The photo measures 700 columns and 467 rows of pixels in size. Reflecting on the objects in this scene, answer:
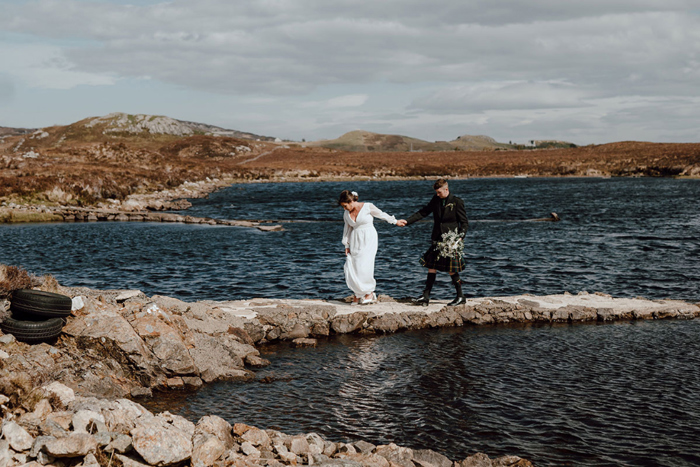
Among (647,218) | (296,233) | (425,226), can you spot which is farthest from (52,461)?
(647,218)

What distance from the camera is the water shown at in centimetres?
2222

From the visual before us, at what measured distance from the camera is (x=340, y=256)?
30359mm

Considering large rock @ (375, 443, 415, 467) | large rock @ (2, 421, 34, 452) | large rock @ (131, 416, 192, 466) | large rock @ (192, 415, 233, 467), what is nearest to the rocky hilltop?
large rock @ (2, 421, 34, 452)

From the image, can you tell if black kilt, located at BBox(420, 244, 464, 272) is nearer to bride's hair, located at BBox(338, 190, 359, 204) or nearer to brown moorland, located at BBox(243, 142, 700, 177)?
bride's hair, located at BBox(338, 190, 359, 204)

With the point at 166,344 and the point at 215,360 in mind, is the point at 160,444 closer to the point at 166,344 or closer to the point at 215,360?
the point at 166,344

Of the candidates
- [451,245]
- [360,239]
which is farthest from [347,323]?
[451,245]

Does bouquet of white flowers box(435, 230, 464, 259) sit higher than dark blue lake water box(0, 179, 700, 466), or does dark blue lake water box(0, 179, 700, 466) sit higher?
bouquet of white flowers box(435, 230, 464, 259)

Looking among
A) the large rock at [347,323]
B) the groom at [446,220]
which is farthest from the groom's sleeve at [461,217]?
the large rock at [347,323]

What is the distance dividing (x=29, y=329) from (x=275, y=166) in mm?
146474

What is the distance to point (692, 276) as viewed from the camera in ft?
77.8

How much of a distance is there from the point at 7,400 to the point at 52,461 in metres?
1.66

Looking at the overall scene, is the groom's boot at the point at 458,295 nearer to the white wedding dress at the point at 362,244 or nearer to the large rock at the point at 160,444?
the white wedding dress at the point at 362,244

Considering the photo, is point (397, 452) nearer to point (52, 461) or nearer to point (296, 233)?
point (52, 461)

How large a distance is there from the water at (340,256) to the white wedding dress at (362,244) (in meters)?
4.61
